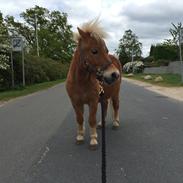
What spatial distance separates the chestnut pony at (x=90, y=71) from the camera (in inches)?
260

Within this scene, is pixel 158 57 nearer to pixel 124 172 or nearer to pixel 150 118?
pixel 150 118

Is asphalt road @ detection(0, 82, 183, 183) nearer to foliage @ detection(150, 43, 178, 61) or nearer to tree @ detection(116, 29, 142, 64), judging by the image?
foliage @ detection(150, 43, 178, 61)

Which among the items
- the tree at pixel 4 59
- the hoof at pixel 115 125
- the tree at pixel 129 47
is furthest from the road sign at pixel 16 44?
the tree at pixel 129 47

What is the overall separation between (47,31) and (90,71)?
7377 centimetres

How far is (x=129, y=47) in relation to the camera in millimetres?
123312

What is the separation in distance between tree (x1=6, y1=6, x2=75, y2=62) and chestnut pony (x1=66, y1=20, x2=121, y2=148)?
67262mm

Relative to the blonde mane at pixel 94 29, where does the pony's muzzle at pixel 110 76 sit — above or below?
below

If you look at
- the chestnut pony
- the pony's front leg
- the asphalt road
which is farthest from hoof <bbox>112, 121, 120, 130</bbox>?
the pony's front leg

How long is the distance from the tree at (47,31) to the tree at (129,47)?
3582 cm

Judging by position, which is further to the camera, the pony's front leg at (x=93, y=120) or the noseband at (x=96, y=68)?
the pony's front leg at (x=93, y=120)

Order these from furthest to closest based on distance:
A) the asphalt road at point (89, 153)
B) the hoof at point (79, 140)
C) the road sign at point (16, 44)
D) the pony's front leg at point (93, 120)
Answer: the road sign at point (16, 44) → the hoof at point (79, 140) → the pony's front leg at point (93, 120) → the asphalt road at point (89, 153)

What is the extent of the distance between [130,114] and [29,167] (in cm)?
634

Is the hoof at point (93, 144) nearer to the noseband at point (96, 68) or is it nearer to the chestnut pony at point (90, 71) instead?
the chestnut pony at point (90, 71)

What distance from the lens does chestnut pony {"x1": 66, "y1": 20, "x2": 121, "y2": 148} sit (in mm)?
6598
